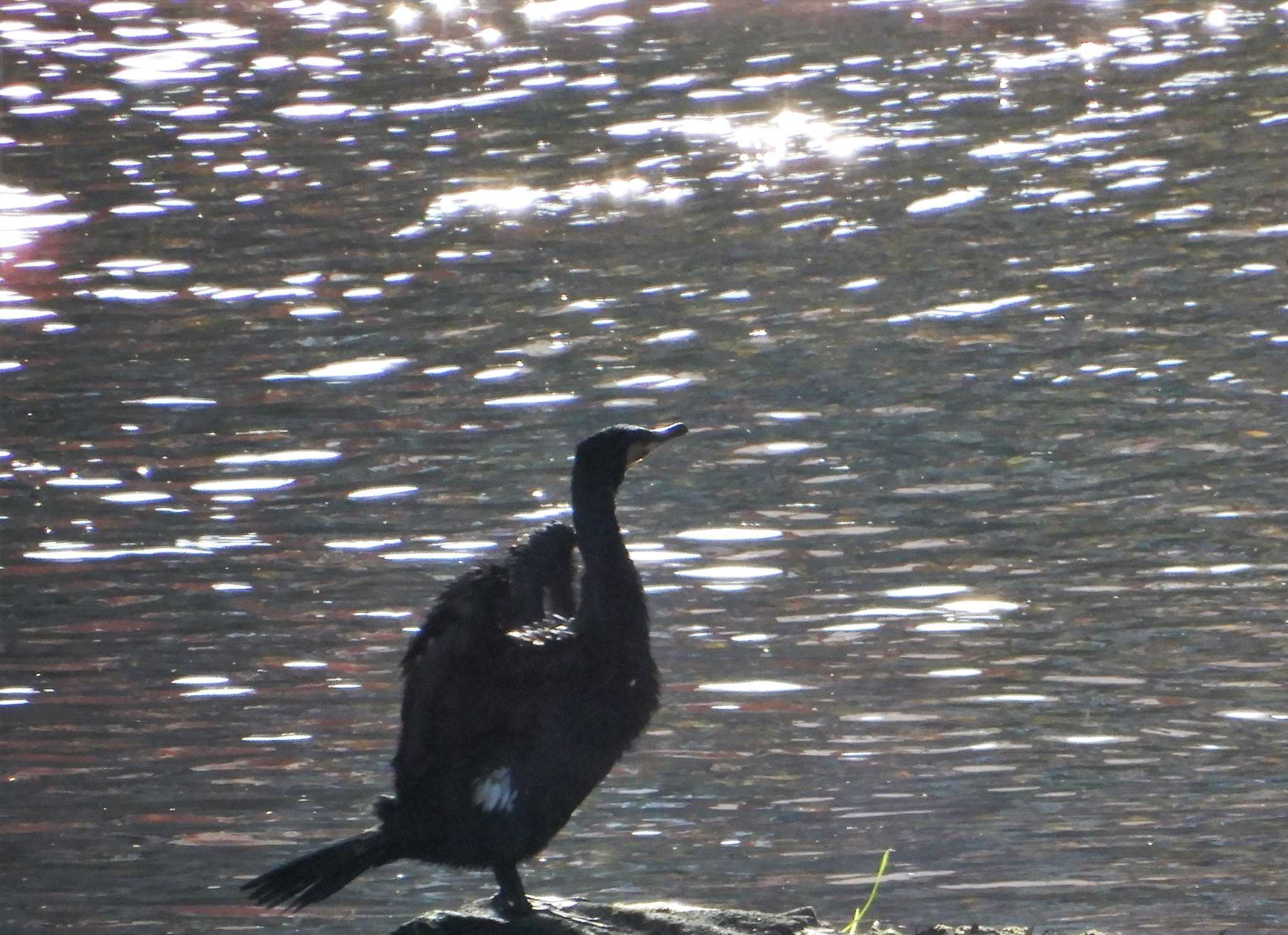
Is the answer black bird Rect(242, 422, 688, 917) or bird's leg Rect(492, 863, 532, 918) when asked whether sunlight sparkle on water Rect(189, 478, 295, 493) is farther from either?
bird's leg Rect(492, 863, 532, 918)

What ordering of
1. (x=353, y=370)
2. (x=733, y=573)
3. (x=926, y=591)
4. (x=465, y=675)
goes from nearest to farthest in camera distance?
(x=465, y=675), (x=926, y=591), (x=733, y=573), (x=353, y=370)

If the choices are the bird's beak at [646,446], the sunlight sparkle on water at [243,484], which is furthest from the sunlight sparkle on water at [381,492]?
the bird's beak at [646,446]

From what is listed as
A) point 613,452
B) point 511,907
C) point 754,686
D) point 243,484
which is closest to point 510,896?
point 511,907

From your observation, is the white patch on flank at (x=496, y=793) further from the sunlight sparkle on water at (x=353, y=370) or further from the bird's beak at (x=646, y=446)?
the sunlight sparkle on water at (x=353, y=370)

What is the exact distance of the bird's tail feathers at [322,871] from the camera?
17.9ft

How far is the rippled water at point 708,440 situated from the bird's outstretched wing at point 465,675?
1.45m

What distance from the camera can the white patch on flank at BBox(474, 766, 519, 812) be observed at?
18.3ft

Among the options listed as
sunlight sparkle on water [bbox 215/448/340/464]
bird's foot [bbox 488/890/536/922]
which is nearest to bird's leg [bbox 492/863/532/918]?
bird's foot [bbox 488/890/536/922]

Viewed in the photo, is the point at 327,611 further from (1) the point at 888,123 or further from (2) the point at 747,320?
(1) the point at 888,123

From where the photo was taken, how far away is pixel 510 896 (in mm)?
5578

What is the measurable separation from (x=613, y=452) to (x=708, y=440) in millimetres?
4962

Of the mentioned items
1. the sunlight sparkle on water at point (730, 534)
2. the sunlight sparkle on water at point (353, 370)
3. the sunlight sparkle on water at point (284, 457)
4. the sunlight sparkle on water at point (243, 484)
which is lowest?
the sunlight sparkle on water at point (730, 534)

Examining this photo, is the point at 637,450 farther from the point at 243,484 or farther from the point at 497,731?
the point at 243,484

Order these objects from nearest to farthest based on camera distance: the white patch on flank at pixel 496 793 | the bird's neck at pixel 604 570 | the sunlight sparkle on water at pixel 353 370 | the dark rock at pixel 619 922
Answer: the dark rock at pixel 619 922 → the white patch on flank at pixel 496 793 → the bird's neck at pixel 604 570 → the sunlight sparkle on water at pixel 353 370
